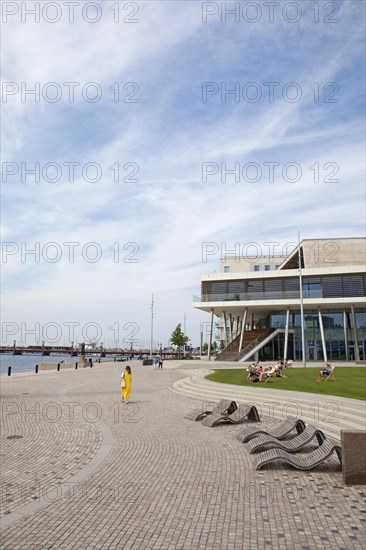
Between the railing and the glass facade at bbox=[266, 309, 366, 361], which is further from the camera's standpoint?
the glass facade at bbox=[266, 309, 366, 361]

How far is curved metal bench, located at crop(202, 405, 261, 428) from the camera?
14.1m

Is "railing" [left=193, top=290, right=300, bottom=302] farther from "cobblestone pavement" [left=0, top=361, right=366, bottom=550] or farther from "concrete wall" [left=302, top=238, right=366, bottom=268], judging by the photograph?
"cobblestone pavement" [left=0, top=361, right=366, bottom=550]

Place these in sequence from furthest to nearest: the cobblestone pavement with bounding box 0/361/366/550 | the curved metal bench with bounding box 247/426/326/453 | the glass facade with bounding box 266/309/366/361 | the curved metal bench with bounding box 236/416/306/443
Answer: the glass facade with bounding box 266/309/366/361 → the curved metal bench with bounding box 236/416/306/443 → the curved metal bench with bounding box 247/426/326/453 → the cobblestone pavement with bounding box 0/361/366/550

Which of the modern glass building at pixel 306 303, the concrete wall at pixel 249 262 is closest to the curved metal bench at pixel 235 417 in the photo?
the modern glass building at pixel 306 303

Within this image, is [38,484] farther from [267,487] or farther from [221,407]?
[221,407]

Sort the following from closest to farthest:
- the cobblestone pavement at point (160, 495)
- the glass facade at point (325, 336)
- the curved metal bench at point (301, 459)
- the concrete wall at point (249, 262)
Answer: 1. the cobblestone pavement at point (160, 495)
2. the curved metal bench at point (301, 459)
3. the glass facade at point (325, 336)
4. the concrete wall at point (249, 262)

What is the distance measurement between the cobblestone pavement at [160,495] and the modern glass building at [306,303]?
1543 inches

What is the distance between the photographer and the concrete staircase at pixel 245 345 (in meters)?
50.5

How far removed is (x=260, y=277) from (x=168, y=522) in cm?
4819

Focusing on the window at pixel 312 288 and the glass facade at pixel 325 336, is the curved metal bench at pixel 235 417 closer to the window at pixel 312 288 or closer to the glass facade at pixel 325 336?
the window at pixel 312 288

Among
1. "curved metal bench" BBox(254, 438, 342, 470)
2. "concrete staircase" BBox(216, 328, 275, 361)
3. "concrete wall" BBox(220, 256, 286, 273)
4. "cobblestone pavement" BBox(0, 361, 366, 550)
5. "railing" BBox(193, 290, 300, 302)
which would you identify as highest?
"concrete wall" BBox(220, 256, 286, 273)

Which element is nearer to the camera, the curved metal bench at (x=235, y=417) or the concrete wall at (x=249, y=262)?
the curved metal bench at (x=235, y=417)

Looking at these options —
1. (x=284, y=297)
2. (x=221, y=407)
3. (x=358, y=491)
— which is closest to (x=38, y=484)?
(x=358, y=491)

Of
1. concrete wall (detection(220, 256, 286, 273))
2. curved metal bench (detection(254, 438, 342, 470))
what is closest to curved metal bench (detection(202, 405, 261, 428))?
curved metal bench (detection(254, 438, 342, 470))
